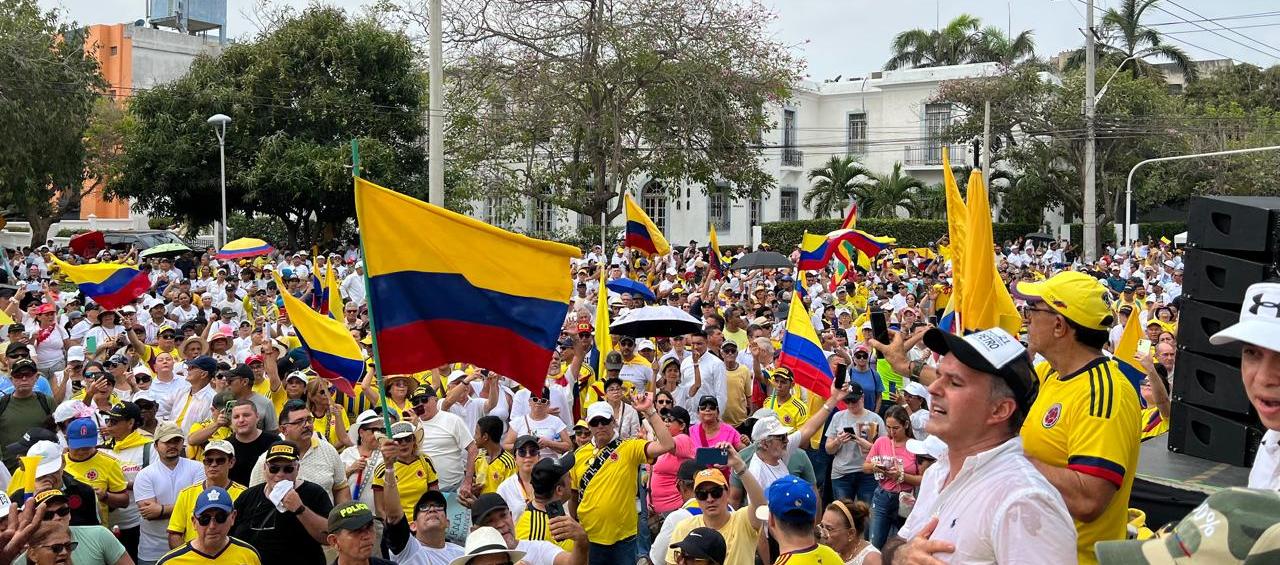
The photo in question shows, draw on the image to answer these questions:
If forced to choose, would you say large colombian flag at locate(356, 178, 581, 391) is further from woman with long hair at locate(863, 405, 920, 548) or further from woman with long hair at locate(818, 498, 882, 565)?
woman with long hair at locate(863, 405, 920, 548)

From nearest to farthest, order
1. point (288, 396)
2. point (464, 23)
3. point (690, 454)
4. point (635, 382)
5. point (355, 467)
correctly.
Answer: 1. point (355, 467)
2. point (690, 454)
3. point (288, 396)
4. point (635, 382)
5. point (464, 23)

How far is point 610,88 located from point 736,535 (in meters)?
28.3

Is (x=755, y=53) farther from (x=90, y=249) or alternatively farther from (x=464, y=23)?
(x=90, y=249)

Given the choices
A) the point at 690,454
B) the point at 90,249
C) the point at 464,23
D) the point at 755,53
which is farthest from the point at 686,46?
the point at 690,454

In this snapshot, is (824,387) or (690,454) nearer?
(690,454)

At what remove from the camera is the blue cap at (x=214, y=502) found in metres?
6.04

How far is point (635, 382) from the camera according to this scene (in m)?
11.7

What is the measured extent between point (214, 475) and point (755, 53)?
2867 centimetres

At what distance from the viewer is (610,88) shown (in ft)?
112

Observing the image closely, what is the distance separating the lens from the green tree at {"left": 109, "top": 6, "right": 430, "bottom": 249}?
1474 inches

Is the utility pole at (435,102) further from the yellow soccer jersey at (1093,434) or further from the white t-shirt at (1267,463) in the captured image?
the white t-shirt at (1267,463)

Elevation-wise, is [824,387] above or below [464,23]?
below

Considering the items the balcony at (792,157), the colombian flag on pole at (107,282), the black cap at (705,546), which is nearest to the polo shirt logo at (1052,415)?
the black cap at (705,546)

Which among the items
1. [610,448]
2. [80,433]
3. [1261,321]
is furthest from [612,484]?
[1261,321]
